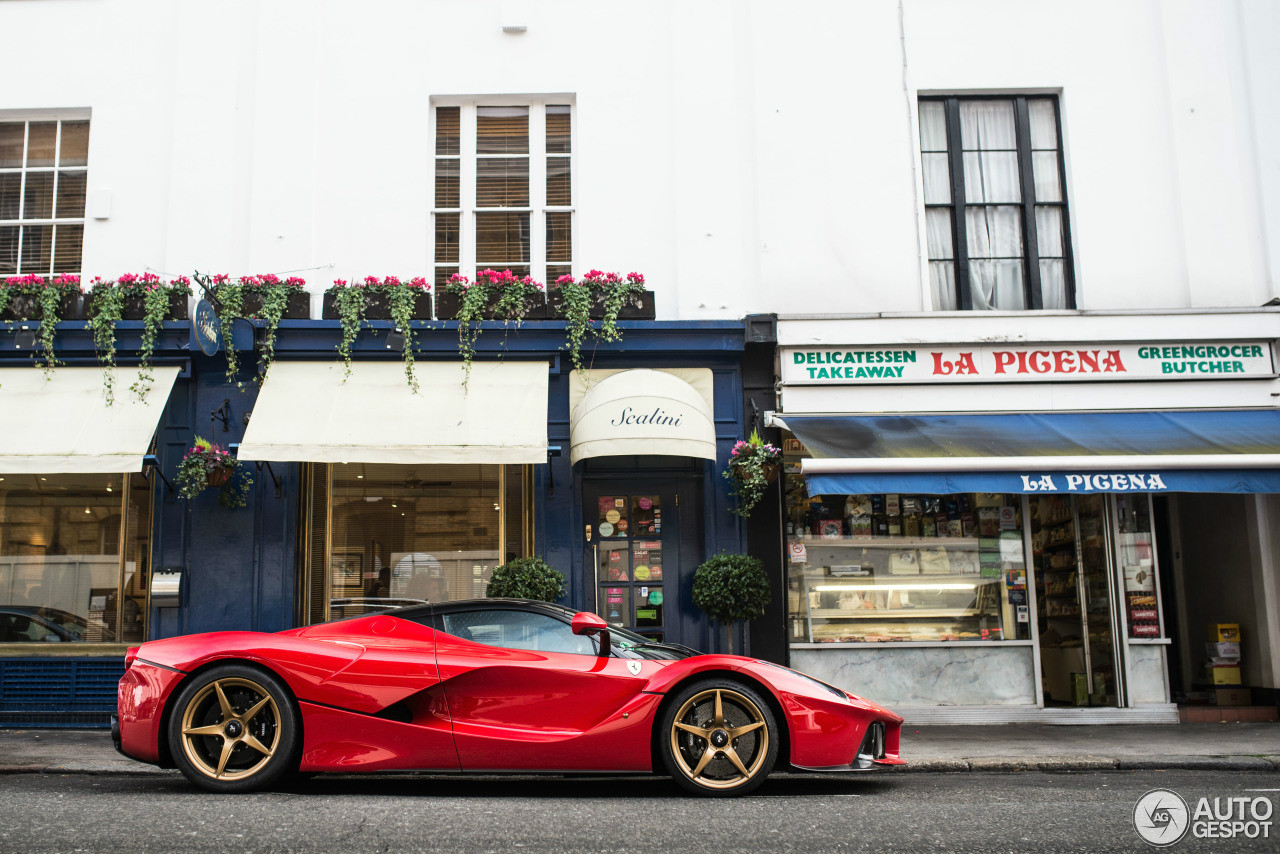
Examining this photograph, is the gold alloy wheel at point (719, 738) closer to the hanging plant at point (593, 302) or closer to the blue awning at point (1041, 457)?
the blue awning at point (1041, 457)

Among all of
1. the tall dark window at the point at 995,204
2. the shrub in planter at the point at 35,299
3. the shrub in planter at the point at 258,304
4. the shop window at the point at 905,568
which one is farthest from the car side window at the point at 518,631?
the tall dark window at the point at 995,204

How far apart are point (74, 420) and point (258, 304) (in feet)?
6.66

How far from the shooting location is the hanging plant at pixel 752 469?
10.1 meters

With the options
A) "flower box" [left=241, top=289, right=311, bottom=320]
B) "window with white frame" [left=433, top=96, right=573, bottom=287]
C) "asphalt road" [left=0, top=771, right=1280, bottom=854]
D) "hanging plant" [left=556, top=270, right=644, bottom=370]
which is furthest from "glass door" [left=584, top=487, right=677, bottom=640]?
"asphalt road" [left=0, top=771, right=1280, bottom=854]

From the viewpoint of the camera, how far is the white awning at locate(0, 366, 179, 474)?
9.60m

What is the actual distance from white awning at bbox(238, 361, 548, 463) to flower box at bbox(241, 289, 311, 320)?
1.72 ft

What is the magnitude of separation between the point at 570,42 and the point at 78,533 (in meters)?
7.31

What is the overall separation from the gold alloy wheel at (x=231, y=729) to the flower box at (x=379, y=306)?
208 inches

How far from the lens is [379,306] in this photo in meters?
10.6

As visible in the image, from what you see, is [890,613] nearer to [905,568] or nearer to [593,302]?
[905,568]

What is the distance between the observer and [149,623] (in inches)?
404

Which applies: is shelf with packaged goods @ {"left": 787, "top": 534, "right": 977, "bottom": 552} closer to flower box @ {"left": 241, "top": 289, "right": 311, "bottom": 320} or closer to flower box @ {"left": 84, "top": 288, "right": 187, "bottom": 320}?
flower box @ {"left": 241, "top": 289, "right": 311, "bottom": 320}

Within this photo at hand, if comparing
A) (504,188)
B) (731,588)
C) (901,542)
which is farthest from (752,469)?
(504,188)


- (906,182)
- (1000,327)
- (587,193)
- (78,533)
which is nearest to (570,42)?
(587,193)
